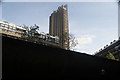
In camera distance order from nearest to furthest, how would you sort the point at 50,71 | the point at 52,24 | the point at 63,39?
1. the point at 50,71
2. the point at 63,39
3. the point at 52,24

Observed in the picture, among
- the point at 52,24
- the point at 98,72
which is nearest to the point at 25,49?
the point at 98,72

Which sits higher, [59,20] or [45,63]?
[59,20]

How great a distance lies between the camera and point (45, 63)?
28.4 ft

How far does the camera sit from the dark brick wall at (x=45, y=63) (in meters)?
7.34

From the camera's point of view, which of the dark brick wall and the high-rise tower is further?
the high-rise tower

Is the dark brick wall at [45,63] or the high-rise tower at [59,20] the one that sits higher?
the high-rise tower at [59,20]

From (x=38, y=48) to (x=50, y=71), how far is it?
123cm

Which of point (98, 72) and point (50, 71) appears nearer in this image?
point (50, 71)

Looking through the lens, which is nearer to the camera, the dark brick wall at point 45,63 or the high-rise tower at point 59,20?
the dark brick wall at point 45,63

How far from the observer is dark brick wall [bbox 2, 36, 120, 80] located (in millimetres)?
7336

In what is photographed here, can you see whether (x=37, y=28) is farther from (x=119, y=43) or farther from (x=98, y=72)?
(x=119, y=43)

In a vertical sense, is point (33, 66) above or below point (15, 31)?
below

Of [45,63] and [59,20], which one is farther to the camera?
[59,20]

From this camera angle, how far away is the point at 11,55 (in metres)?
7.40
